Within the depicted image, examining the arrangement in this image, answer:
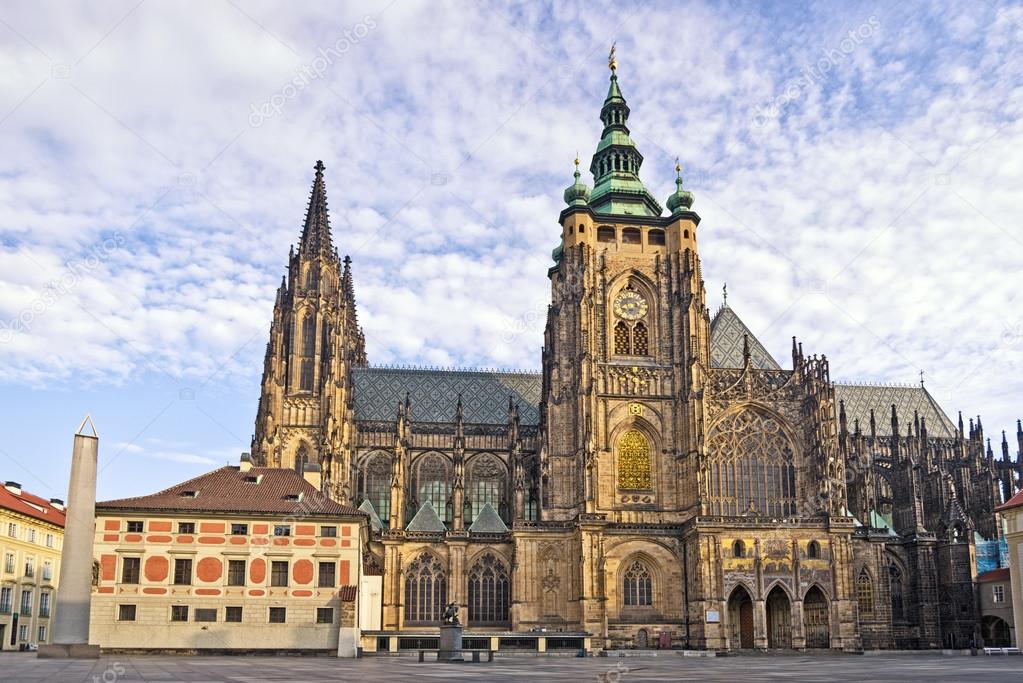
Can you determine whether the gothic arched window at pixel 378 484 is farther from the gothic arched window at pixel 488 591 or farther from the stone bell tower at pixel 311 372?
the gothic arched window at pixel 488 591

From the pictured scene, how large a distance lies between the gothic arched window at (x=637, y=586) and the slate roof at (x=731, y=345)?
18.5m

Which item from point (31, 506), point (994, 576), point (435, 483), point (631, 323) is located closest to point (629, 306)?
point (631, 323)

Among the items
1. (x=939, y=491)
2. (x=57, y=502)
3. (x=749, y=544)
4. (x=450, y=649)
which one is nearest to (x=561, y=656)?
(x=450, y=649)

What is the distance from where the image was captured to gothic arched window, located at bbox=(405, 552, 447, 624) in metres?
72.8

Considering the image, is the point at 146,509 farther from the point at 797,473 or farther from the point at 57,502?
the point at 797,473

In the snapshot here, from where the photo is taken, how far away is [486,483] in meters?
80.8

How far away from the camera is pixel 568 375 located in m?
75.9

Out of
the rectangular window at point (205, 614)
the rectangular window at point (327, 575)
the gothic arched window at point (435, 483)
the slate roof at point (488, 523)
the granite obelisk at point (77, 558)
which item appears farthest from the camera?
the gothic arched window at point (435, 483)

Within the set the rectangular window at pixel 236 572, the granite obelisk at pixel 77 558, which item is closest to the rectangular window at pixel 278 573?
the rectangular window at pixel 236 572

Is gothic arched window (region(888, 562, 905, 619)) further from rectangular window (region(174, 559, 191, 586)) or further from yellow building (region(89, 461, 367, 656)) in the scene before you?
rectangular window (region(174, 559, 191, 586))

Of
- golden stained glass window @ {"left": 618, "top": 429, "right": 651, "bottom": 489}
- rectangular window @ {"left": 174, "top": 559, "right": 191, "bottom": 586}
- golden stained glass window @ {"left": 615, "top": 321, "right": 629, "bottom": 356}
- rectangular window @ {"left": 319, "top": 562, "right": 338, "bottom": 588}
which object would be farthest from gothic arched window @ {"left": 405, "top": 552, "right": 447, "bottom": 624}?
rectangular window @ {"left": 174, "top": 559, "right": 191, "bottom": 586}

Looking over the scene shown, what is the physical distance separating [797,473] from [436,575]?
90.5ft

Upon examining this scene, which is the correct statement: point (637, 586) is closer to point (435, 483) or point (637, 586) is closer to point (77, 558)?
point (435, 483)

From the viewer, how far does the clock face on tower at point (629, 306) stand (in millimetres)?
78688
